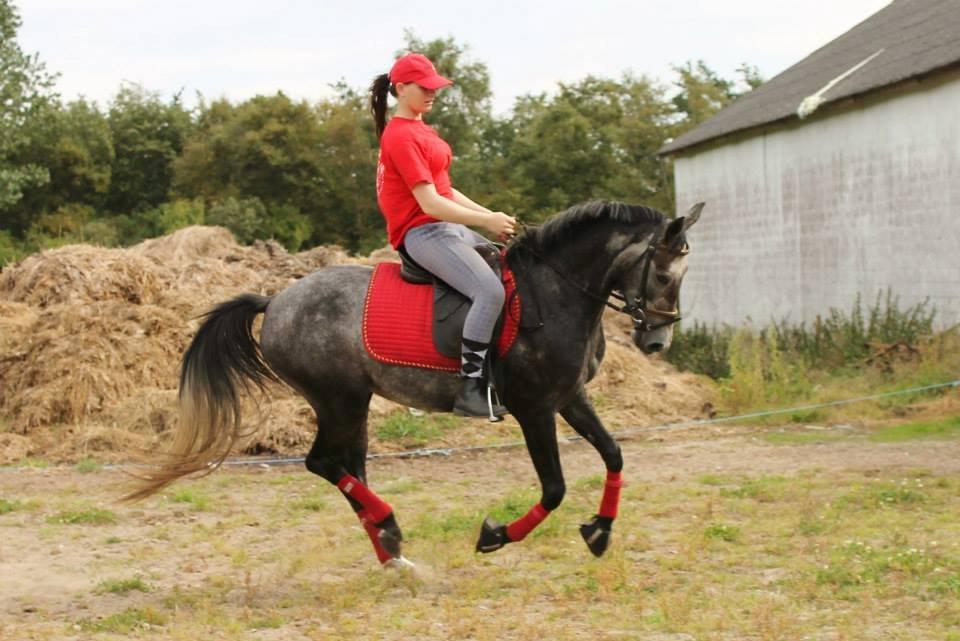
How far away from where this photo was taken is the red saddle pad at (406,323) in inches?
262

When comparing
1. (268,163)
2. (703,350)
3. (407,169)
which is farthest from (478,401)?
(268,163)

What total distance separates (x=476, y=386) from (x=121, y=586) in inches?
89.7

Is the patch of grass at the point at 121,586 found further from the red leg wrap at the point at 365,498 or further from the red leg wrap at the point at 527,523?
the red leg wrap at the point at 527,523

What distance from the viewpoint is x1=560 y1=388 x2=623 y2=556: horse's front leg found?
6.77 metres

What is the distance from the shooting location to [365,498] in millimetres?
6848

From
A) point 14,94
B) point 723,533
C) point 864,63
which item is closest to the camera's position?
point 723,533

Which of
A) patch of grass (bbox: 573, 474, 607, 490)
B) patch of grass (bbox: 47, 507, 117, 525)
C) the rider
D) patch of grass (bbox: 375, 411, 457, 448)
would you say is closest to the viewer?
the rider

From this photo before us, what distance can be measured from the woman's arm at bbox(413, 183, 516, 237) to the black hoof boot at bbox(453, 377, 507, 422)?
860mm

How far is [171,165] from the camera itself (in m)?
44.5

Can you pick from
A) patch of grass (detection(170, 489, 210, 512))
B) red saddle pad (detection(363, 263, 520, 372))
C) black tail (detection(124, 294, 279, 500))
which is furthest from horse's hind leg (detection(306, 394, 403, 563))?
patch of grass (detection(170, 489, 210, 512))

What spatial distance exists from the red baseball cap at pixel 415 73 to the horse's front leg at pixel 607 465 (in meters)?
1.98

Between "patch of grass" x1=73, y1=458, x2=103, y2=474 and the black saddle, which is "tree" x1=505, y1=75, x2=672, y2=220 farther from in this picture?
the black saddle

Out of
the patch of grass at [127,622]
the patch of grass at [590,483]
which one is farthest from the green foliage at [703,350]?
the patch of grass at [127,622]

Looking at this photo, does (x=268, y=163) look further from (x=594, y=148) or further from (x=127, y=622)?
(x=127, y=622)
